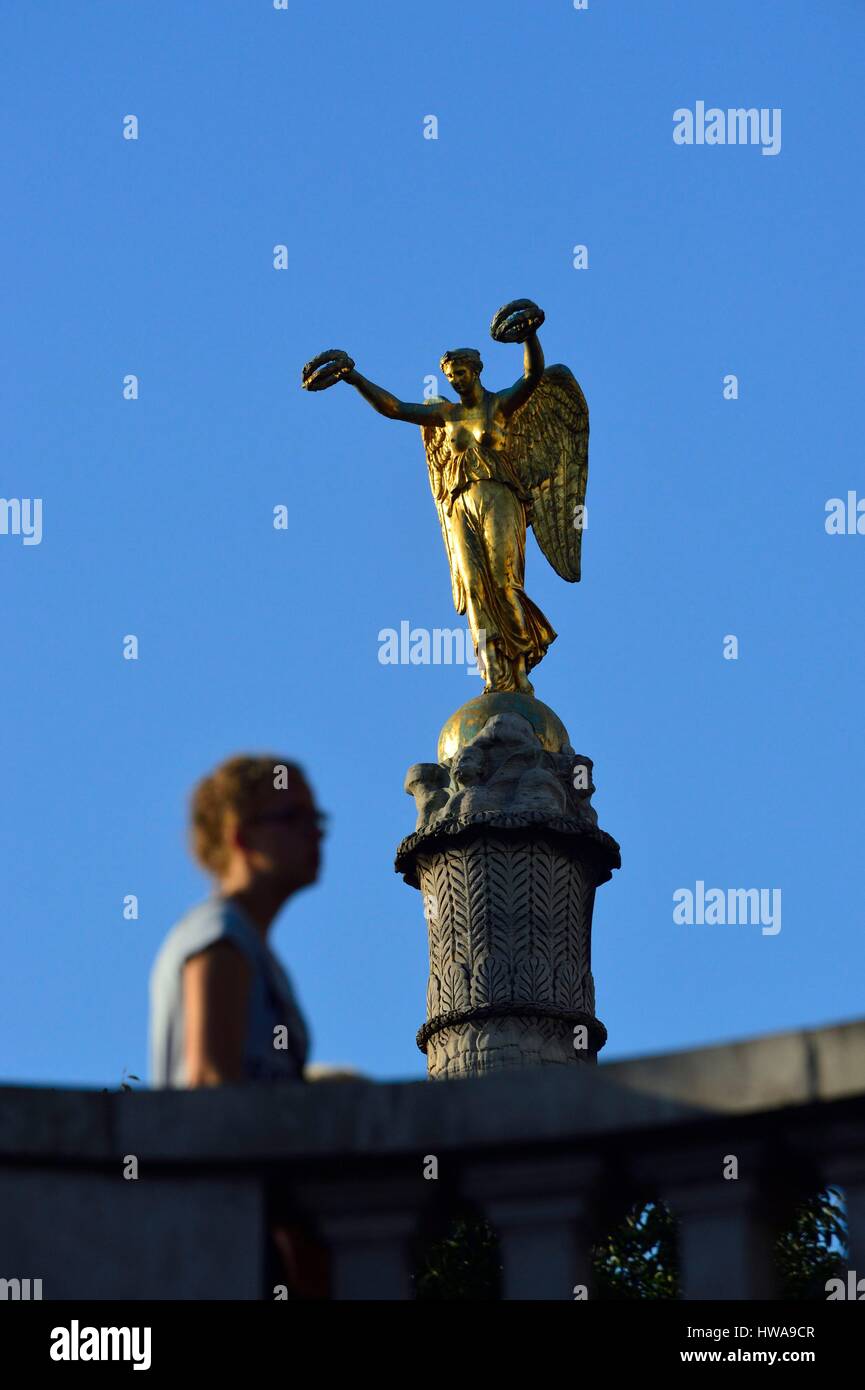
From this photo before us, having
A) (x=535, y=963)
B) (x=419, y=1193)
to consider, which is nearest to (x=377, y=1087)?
(x=419, y=1193)

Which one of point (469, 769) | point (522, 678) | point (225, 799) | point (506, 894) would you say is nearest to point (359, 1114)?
point (225, 799)

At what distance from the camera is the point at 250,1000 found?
466 cm

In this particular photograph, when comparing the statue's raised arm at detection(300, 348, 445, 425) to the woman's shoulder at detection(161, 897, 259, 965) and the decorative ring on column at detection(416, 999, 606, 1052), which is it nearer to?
the decorative ring on column at detection(416, 999, 606, 1052)

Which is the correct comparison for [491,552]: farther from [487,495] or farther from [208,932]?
[208,932]

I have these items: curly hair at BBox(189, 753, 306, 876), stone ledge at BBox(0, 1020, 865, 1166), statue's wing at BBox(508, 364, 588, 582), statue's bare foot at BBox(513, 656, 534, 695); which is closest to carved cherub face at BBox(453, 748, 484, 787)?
statue's bare foot at BBox(513, 656, 534, 695)

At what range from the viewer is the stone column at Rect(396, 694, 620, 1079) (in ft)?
55.6

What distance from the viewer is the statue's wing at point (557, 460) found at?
65.0ft

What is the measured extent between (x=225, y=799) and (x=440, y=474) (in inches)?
582

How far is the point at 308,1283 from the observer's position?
4.72m

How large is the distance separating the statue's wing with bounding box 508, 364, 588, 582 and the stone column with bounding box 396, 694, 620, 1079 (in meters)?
2.35

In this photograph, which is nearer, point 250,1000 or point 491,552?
point 250,1000

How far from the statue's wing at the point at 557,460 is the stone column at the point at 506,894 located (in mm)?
2353
